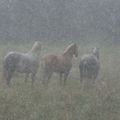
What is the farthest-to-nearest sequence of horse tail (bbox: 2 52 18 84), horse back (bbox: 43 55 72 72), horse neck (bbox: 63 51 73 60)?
horse neck (bbox: 63 51 73 60) < horse back (bbox: 43 55 72 72) < horse tail (bbox: 2 52 18 84)

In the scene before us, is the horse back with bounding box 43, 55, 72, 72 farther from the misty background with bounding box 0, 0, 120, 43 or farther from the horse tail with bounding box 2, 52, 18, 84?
the misty background with bounding box 0, 0, 120, 43

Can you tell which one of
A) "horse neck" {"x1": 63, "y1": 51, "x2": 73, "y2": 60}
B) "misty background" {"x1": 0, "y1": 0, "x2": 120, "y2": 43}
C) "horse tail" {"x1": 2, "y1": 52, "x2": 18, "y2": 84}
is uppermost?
"misty background" {"x1": 0, "y1": 0, "x2": 120, "y2": 43}

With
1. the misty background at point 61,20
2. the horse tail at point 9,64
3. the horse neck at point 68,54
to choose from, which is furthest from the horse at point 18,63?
the misty background at point 61,20

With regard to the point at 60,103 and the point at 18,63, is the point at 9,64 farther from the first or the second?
the point at 60,103

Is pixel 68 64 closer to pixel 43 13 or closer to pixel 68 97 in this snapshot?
pixel 68 97

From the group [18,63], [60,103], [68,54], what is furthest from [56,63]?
[60,103]

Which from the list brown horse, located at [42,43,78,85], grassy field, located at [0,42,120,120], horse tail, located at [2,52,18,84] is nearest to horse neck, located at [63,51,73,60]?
brown horse, located at [42,43,78,85]

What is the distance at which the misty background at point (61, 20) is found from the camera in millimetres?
28828

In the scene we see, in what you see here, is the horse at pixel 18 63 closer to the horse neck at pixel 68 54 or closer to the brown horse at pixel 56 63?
the brown horse at pixel 56 63

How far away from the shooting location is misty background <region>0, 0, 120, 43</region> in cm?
2883

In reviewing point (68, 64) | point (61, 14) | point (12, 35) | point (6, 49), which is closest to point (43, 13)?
point (61, 14)

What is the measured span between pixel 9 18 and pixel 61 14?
4.14m

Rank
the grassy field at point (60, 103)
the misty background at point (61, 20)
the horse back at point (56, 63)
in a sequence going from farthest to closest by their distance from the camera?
the misty background at point (61, 20), the horse back at point (56, 63), the grassy field at point (60, 103)

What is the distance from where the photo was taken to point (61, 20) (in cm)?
3080
